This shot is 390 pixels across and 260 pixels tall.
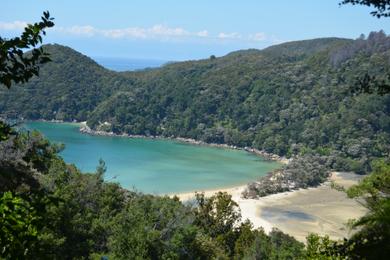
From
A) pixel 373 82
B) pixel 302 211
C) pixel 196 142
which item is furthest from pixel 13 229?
pixel 196 142

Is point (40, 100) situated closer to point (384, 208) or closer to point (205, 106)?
point (205, 106)

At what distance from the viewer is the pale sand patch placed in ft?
116

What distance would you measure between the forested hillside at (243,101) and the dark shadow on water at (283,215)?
24.6m

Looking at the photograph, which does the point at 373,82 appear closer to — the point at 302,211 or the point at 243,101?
the point at 302,211

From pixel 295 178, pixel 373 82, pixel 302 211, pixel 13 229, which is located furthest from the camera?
pixel 295 178

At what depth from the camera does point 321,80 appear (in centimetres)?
8519

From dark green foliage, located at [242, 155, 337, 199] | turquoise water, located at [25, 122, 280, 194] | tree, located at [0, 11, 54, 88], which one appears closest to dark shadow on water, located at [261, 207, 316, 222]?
dark green foliage, located at [242, 155, 337, 199]

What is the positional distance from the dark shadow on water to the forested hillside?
2458cm

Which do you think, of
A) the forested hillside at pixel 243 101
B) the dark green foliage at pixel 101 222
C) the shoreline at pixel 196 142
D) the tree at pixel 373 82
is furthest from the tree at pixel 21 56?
the shoreline at pixel 196 142

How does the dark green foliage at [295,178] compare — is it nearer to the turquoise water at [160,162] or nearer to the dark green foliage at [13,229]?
the turquoise water at [160,162]

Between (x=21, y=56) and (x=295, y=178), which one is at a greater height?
(x=21, y=56)

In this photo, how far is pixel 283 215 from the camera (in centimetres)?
3947

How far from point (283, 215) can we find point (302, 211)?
7.40 ft

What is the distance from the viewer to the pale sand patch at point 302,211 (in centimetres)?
3525
